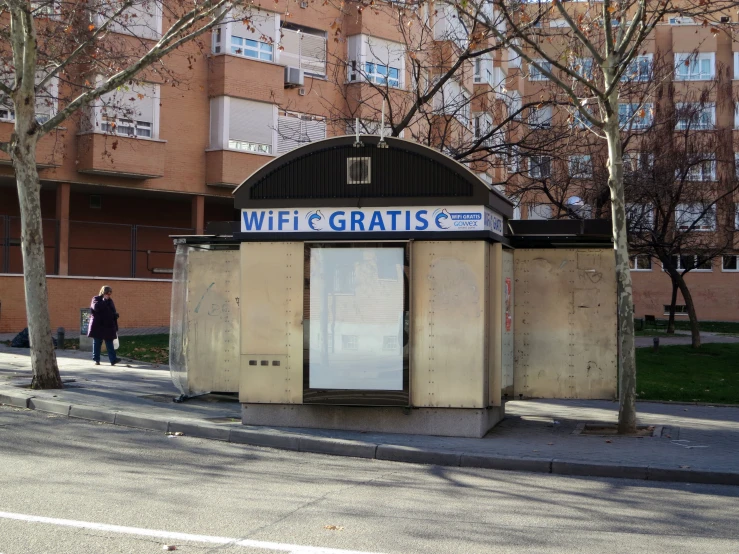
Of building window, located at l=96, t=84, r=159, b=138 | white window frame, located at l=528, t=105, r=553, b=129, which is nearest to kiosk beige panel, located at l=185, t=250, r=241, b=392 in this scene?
white window frame, located at l=528, t=105, r=553, b=129

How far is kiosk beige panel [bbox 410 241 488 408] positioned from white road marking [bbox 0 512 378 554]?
5.07 m

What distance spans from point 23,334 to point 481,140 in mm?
12264

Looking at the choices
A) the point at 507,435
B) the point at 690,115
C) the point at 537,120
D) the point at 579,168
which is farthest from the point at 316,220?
the point at 690,115

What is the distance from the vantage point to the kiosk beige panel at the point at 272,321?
37.2 feet

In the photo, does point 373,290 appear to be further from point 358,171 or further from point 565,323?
point 565,323

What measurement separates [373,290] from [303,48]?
74.8 feet

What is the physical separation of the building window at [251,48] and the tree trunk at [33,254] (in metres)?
16.6

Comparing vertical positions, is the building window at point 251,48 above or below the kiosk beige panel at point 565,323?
above

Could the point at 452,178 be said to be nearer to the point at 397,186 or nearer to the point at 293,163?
the point at 397,186

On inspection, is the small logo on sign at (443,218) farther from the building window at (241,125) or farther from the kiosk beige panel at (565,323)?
the building window at (241,125)

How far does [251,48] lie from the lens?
1217 inches

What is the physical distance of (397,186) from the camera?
1103 cm

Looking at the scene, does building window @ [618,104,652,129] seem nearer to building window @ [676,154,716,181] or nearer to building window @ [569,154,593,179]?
building window @ [569,154,593,179]

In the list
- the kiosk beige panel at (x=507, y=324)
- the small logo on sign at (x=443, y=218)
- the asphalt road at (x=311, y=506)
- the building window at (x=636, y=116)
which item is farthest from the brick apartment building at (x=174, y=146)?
the asphalt road at (x=311, y=506)
